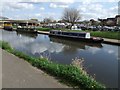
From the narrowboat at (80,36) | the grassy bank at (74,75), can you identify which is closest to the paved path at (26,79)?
the grassy bank at (74,75)

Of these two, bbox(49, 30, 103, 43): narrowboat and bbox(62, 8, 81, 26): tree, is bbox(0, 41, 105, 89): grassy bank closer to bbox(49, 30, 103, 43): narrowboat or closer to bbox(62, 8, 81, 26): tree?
bbox(49, 30, 103, 43): narrowboat

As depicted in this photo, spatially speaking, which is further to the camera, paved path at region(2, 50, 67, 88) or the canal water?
the canal water

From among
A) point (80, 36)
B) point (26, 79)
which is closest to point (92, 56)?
point (26, 79)

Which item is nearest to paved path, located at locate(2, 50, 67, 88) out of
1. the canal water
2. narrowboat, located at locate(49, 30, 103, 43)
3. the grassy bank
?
the grassy bank

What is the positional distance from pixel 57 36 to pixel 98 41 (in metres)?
13.2

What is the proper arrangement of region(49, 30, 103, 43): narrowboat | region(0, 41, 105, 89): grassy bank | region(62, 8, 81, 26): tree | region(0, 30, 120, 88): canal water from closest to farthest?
region(0, 41, 105, 89): grassy bank
region(0, 30, 120, 88): canal water
region(49, 30, 103, 43): narrowboat
region(62, 8, 81, 26): tree

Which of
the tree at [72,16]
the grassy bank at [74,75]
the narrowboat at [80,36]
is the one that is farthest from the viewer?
the tree at [72,16]

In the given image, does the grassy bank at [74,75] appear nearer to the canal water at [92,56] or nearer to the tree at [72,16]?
the canal water at [92,56]

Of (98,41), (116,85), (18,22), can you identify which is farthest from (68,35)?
(18,22)

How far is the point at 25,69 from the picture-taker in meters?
10.2

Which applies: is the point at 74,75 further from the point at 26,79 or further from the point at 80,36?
the point at 80,36

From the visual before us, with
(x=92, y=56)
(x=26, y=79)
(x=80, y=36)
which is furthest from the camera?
(x=80, y=36)

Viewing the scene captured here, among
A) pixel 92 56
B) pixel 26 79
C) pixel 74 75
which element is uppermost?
pixel 74 75

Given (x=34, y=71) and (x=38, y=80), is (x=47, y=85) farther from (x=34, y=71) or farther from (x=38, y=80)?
(x=34, y=71)
